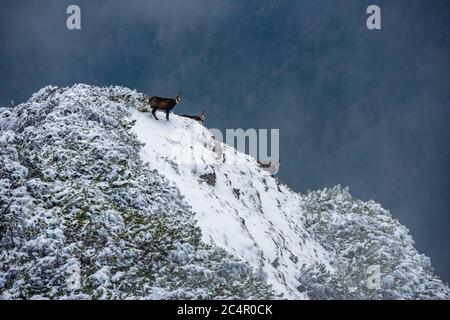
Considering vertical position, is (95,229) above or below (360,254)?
below

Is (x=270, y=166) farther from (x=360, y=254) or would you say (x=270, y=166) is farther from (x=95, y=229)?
(x=95, y=229)

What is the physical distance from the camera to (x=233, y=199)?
2877 cm

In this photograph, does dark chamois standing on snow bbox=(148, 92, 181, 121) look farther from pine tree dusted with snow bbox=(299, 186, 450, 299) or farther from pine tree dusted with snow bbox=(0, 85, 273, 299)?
pine tree dusted with snow bbox=(299, 186, 450, 299)

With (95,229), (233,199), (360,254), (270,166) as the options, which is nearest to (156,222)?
(95,229)

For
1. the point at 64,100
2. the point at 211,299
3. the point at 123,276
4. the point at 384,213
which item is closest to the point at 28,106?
the point at 64,100

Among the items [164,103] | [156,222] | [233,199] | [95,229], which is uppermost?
[164,103]

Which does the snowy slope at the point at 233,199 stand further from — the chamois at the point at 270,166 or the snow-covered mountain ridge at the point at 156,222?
the chamois at the point at 270,166

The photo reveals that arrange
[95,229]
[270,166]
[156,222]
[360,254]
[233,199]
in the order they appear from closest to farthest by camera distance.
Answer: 1. [95,229]
2. [156,222]
3. [233,199]
4. [360,254]
5. [270,166]

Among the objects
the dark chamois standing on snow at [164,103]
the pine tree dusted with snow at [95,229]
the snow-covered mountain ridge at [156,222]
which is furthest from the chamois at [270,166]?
the pine tree dusted with snow at [95,229]

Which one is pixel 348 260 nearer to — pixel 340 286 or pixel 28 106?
pixel 340 286

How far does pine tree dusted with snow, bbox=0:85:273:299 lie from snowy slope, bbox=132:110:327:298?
6.87ft

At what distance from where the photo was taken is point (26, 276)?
647 inches

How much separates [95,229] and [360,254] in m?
20.0

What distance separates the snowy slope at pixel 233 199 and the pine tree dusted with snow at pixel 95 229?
2.09 metres
